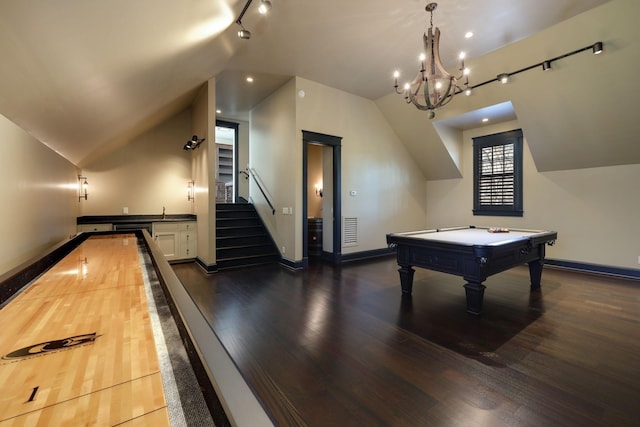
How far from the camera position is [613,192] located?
4766 mm

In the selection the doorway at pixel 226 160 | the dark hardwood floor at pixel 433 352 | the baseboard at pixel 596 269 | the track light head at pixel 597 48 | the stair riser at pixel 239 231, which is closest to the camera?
the dark hardwood floor at pixel 433 352

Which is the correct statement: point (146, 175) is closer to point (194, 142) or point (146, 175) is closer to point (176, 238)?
point (194, 142)

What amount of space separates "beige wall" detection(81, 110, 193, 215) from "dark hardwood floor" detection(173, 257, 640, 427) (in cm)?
305

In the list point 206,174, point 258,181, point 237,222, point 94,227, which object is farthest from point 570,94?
point 94,227

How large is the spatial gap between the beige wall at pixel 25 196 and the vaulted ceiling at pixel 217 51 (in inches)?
8.4

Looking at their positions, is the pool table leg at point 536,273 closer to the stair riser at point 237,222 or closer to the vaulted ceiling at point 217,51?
the vaulted ceiling at point 217,51

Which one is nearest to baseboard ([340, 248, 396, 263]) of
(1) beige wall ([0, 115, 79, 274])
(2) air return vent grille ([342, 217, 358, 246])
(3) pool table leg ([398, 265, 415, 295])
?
(2) air return vent grille ([342, 217, 358, 246])

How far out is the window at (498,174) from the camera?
5.86 meters

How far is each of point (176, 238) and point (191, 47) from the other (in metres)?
3.79

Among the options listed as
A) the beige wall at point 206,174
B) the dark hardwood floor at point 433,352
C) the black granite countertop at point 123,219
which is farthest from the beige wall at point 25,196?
the black granite countertop at point 123,219

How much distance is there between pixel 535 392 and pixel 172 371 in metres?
2.31

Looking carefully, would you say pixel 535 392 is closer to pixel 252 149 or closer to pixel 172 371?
Answer: pixel 172 371

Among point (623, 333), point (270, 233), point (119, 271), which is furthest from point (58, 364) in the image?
point (270, 233)

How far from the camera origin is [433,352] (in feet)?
7.65
